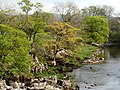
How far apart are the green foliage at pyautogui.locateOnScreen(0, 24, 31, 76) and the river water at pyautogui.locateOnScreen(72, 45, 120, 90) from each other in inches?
300

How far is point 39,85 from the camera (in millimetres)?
29094

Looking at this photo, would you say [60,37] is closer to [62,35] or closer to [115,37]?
[62,35]

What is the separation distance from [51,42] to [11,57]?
56.2 feet

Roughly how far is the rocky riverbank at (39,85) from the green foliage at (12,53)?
48.1 inches

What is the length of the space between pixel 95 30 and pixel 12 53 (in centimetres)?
4667

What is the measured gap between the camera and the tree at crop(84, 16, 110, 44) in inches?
2766

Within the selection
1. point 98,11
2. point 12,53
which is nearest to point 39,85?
point 12,53

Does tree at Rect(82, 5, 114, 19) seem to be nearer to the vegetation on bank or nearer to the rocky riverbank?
the vegetation on bank

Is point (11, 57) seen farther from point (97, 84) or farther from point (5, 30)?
point (97, 84)

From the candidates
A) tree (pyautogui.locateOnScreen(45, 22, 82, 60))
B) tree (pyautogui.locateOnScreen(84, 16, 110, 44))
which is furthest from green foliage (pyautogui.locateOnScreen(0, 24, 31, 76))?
tree (pyautogui.locateOnScreen(84, 16, 110, 44))

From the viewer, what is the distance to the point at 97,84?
33.2 metres

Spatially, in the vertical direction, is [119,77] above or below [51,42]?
below

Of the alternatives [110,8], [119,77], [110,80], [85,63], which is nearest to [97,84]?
[110,80]

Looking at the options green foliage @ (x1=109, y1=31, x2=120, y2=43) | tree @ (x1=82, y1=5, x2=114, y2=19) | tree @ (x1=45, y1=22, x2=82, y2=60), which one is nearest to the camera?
tree @ (x1=45, y1=22, x2=82, y2=60)
